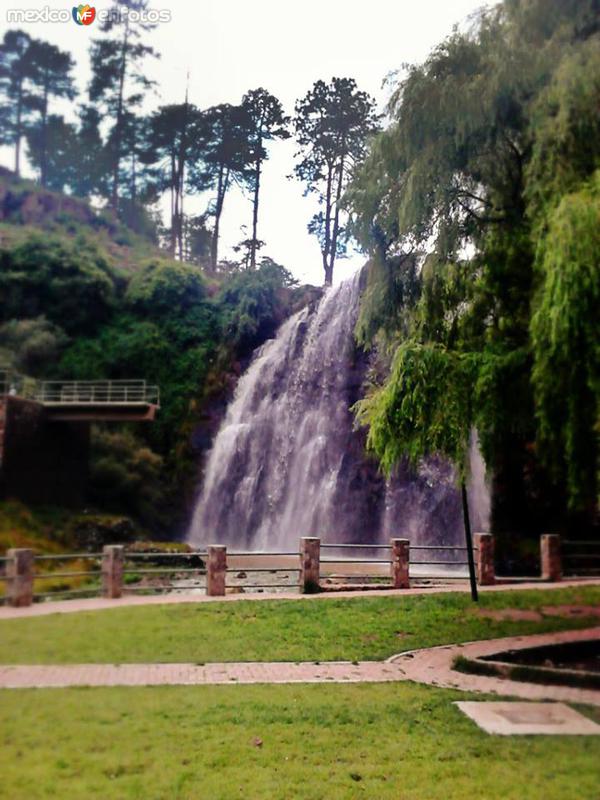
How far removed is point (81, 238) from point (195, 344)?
833 cm

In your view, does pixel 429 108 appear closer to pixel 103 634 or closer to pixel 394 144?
pixel 394 144

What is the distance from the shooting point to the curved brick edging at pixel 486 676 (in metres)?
6.59

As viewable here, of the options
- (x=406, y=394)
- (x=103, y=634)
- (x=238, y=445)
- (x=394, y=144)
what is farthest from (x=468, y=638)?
(x=238, y=445)

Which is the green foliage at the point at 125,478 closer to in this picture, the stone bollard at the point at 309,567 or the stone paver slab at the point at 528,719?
the stone bollard at the point at 309,567

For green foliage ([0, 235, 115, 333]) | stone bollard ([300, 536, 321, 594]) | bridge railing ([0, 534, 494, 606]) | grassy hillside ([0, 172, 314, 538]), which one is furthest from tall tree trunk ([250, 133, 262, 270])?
stone bollard ([300, 536, 321, 594])

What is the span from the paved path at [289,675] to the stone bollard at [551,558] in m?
7.54

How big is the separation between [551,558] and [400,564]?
3.69 meters

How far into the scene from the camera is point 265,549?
80.0 ft

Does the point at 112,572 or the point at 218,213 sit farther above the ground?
the point at 218,213

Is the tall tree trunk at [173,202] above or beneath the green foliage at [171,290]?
above

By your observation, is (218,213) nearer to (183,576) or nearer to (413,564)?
(183,576)

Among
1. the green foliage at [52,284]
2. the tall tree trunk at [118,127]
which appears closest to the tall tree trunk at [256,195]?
the tall tree trunk at [118,127]

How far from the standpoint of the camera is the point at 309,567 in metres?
13.2

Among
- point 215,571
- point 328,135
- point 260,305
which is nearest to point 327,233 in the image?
point 328,135
